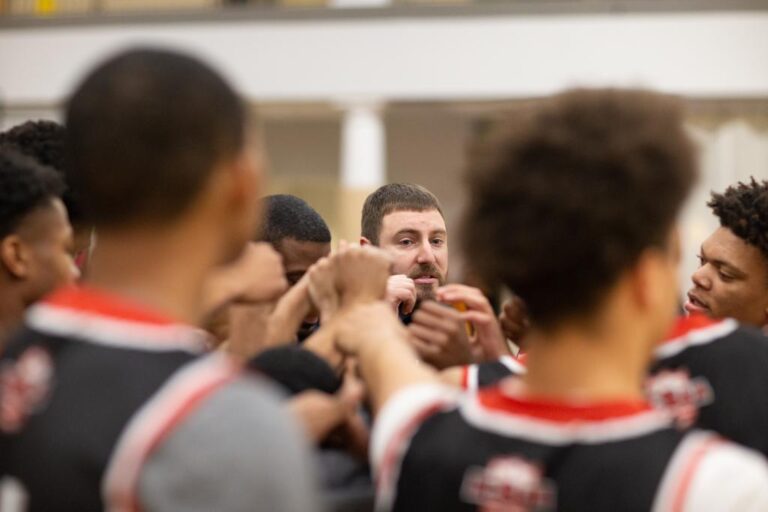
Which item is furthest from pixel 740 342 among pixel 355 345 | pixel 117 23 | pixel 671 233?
pixel 117 23

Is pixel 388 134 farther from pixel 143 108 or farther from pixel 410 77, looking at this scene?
pixel 143 108

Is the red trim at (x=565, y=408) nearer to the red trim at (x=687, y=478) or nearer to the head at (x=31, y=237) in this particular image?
the red trim at (x=687, y=478)

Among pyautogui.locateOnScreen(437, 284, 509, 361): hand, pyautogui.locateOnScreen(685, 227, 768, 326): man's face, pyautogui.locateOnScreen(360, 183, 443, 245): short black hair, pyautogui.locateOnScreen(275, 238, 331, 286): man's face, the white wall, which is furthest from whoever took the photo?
the white wall

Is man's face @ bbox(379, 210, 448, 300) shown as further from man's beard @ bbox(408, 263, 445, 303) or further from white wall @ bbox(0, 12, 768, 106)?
white wall @ bbox(0, 12, 768, 106)

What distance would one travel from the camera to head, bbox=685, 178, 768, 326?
3299 mm

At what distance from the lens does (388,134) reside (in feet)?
48.6

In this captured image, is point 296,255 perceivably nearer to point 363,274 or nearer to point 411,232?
point 411,232

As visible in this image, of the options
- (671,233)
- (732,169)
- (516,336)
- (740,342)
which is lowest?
(732,169)

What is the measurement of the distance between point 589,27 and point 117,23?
17.1 feet

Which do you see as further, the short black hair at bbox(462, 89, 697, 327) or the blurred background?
the blurred background

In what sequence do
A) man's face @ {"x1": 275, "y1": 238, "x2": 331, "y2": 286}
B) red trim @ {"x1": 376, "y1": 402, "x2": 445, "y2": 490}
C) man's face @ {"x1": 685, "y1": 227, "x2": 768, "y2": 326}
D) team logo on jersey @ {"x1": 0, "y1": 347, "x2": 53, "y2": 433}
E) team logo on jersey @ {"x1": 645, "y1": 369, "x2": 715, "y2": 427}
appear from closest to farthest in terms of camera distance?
team logo on jersey @ {"x1": 0, "y1": 347, "x2": 53, "y2": 433}, red trim @ {"x1": 376, "y1": 402, "x2": 445, "y2": 490}, team logo on jersey @ {"x1": 645, "y1": 369, "x2": 715, "y2": 427}, man's face @ {"x1": 685, "y1": 227, "x2": 768, "y2": 326}, man's face @ {"x1": 275, "y1": 238, "x2": 331, "y2": 286}

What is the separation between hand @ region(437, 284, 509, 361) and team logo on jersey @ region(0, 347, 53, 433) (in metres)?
1.01

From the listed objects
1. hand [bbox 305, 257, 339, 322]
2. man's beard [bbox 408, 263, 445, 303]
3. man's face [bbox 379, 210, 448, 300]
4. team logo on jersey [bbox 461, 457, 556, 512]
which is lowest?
man's beard [bbox 408, 263, 445, 303]

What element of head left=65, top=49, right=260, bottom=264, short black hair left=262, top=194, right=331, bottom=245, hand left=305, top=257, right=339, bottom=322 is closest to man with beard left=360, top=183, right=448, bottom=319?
short black hair left=262, top=194, right=331, bottom=245
